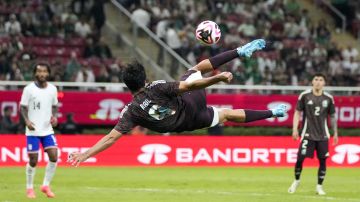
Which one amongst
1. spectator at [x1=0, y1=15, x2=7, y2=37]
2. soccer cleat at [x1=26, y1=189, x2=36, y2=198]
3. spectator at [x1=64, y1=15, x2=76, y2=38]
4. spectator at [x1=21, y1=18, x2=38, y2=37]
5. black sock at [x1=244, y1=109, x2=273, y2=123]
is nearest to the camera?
black sock at [x1=244, y1=109, x2=273, y2=123]

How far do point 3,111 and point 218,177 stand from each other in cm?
817

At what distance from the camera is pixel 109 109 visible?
27750 mm

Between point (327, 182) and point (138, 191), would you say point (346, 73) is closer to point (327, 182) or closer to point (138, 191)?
point (327, 182)

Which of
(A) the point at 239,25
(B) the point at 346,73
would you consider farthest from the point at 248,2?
(B) the point at 346,73

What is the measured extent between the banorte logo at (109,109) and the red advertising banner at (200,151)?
332 cm

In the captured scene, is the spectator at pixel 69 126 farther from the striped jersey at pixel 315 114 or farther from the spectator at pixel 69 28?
the striped jersey at pixel 315 114

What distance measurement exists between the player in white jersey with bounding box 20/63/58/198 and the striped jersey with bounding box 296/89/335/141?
15.7 feet

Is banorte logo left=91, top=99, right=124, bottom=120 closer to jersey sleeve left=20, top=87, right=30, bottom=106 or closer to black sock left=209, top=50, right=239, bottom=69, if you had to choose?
jersey sleeve left=20, top=87, right=30, bottom=106

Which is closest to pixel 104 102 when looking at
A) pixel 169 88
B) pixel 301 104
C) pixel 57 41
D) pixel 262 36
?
pixel 57 41

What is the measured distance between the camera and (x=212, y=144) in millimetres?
24656

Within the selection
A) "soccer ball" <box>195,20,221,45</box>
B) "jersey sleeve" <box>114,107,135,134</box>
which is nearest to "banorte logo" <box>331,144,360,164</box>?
"soccer ball" <box>195,20,221,45</box>

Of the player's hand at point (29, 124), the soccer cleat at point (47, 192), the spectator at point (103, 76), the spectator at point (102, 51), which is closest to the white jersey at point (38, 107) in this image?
the player's hand at point (29, 124)

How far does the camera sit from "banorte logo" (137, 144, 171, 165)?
963 inches

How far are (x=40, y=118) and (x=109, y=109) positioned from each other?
10.8 meters
